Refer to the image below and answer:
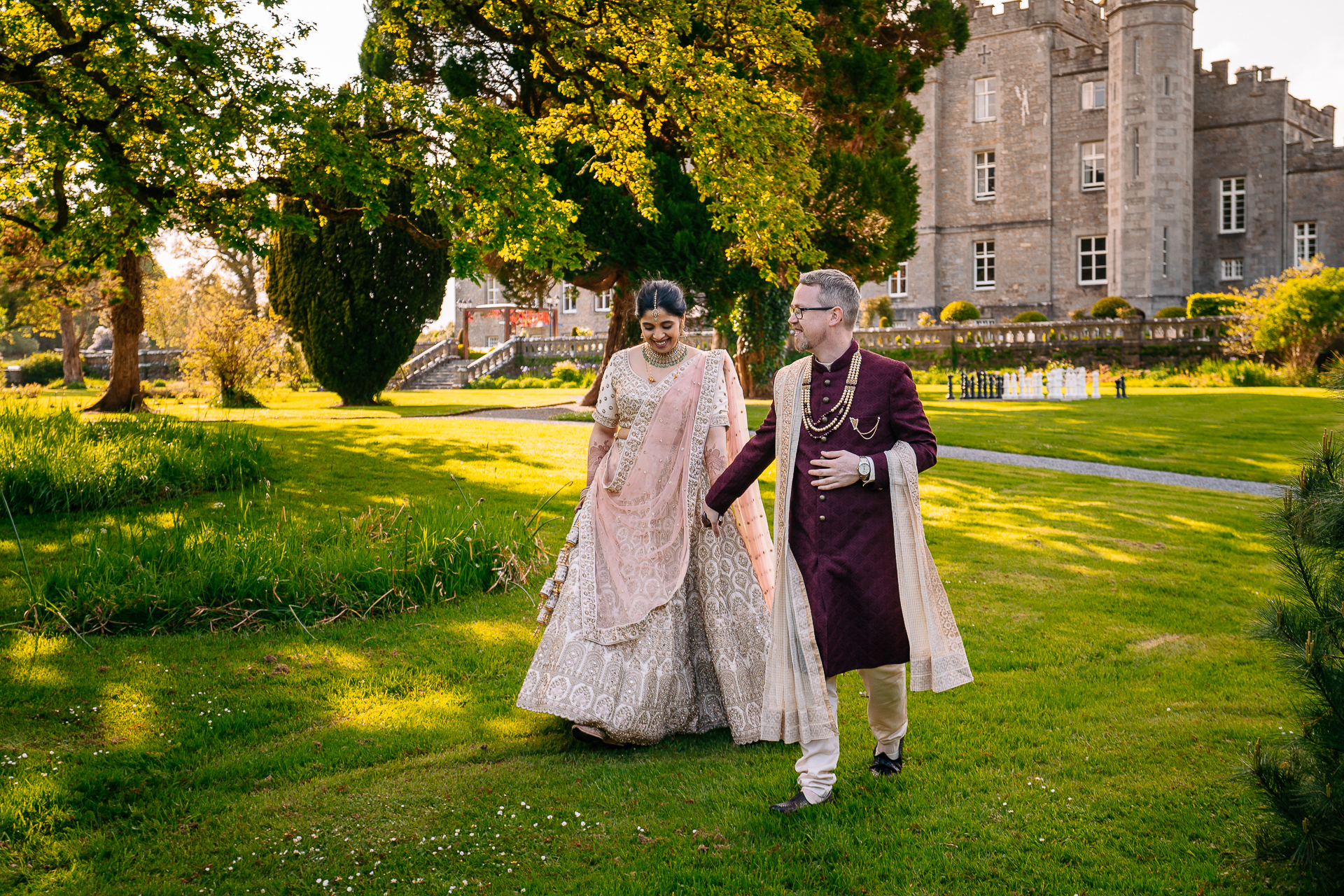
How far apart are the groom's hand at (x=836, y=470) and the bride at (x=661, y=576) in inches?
31.9

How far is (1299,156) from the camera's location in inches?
1416

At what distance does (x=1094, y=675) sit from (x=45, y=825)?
4.76 m

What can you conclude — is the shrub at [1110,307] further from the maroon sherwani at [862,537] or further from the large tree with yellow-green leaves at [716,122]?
the maroon sherwani at [862,537]

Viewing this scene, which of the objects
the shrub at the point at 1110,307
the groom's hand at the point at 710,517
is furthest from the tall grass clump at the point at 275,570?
the shrub at the point at 1110,307

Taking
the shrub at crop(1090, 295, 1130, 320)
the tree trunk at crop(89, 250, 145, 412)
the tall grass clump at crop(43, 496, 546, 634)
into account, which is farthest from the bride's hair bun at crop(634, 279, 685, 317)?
the shrub at crop(1090, 295, 1130, 320)

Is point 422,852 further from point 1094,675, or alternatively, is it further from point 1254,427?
point 1254,427

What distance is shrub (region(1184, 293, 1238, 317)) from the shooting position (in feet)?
98.3

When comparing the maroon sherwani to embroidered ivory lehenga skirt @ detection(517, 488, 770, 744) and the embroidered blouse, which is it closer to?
embroidered ivory lehenga skirt @ detection(517, 488, 770, 744)

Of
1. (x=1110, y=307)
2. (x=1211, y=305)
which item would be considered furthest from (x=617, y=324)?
(x=1110, y=307)

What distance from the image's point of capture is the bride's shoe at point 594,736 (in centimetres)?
425

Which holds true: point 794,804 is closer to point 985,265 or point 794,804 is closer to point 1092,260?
point 1092,260

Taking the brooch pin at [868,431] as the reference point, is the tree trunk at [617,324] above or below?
above

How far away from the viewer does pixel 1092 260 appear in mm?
38375

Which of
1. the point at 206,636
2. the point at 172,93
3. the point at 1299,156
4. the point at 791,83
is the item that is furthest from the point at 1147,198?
the point at 206,636
